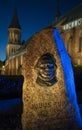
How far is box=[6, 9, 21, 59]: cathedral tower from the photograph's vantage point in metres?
81.3

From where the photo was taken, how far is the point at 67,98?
5707mm

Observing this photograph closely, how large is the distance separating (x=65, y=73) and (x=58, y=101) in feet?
2.14

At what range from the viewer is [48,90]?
18.6 feet

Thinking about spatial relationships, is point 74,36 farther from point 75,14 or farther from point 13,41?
point 13,41

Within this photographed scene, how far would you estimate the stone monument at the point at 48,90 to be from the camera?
5.67 meters

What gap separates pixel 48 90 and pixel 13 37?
77060 millimetres

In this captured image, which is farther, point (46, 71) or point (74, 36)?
point (74, 36)

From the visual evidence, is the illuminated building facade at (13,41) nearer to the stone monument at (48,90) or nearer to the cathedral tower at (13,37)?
the cathedral tower at (13,37)

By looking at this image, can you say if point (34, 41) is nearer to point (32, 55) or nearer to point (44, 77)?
point (32, 55)

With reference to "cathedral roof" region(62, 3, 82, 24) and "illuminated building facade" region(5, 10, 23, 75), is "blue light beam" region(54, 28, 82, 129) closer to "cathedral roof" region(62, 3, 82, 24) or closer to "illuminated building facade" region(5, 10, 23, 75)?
"cathedral roof" region(62, 3, 82, 24)

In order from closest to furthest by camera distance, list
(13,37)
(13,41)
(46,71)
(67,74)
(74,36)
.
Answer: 1. (46,71)
2. (67,74)
3. (74,36)
4. (13,37)
5. (13,41)

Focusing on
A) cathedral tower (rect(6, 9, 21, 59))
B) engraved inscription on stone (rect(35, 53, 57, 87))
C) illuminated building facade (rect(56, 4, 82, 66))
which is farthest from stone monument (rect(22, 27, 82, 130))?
cathedral tower (rect(6, 9, 21, 59))

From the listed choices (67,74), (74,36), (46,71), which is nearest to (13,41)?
(74,36)

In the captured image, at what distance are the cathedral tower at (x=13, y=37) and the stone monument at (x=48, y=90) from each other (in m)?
75.0
